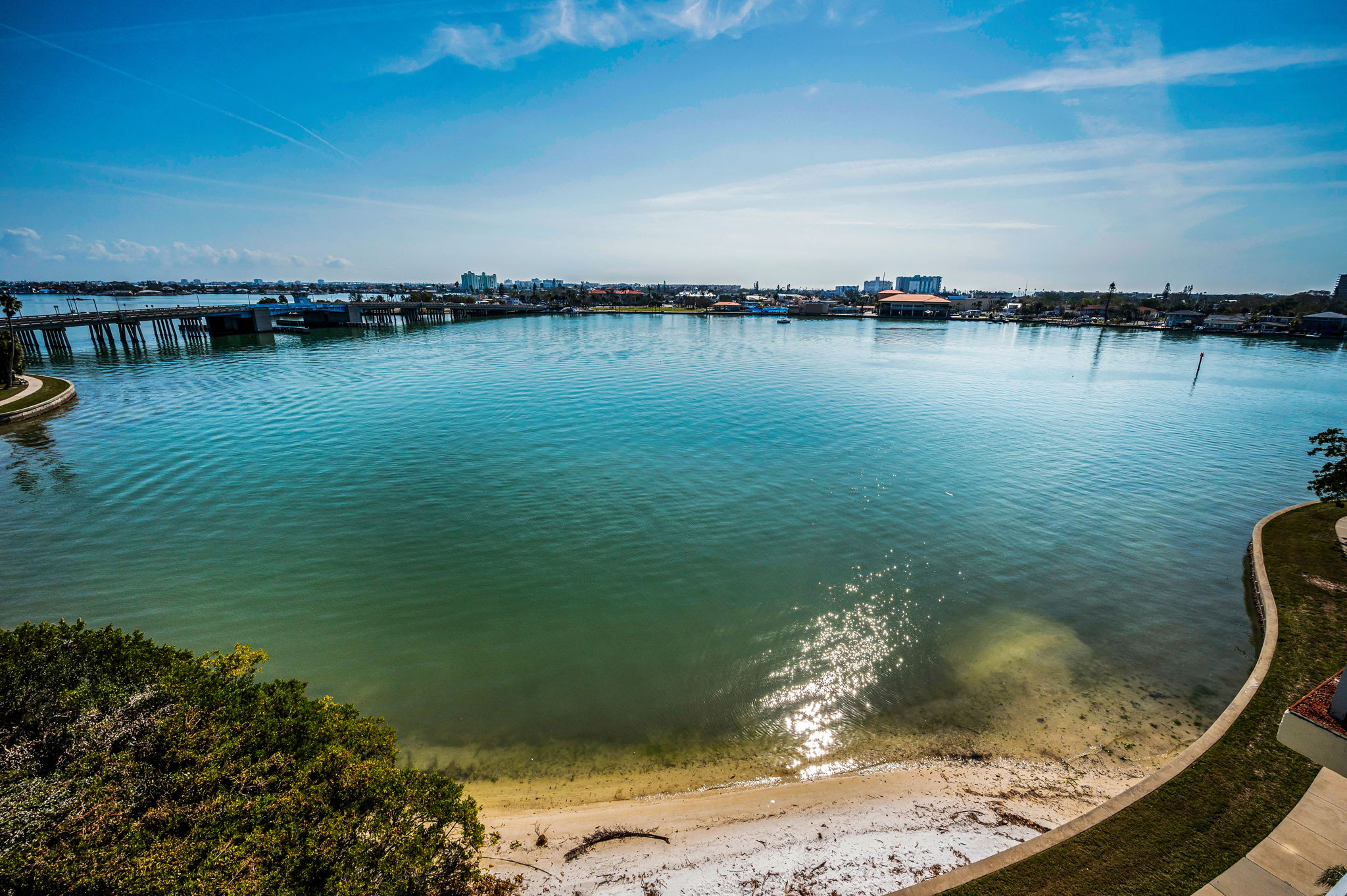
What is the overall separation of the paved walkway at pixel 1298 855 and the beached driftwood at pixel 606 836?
7.92 metres

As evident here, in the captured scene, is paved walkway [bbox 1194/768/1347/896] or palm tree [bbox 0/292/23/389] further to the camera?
palm tree [bbox 0/292/23/389]

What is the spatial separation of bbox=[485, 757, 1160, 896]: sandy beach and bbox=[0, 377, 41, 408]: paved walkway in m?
52.8

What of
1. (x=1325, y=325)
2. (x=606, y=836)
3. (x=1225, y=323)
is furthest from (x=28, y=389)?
(x=1225, y=323)

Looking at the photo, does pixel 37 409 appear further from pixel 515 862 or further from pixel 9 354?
pixel 515 862

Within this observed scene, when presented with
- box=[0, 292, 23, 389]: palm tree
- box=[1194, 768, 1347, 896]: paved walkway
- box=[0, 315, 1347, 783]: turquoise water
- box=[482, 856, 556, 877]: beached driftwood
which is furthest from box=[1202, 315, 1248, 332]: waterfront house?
box=[0, 292, 23, 389]: palm tree

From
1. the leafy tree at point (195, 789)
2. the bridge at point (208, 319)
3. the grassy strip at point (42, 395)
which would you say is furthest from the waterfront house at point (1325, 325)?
the grassy strip at point (42, 395)

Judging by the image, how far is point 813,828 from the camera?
9359mm

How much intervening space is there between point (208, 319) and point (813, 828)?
11827 cm

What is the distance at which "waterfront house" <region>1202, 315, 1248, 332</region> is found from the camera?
123m

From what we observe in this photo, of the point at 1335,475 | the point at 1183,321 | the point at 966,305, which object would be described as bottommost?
the point at 1335,475

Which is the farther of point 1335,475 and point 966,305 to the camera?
point 966,305

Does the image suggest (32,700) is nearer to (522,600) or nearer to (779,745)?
(522,600)

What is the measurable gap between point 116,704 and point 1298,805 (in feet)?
60.3

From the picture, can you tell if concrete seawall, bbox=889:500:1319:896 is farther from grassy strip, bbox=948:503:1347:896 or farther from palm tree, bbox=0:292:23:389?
palm tree, bbox=0:292:23:389
